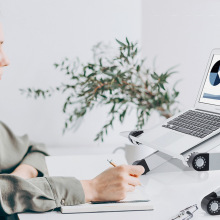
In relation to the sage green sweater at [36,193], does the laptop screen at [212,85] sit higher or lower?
higher

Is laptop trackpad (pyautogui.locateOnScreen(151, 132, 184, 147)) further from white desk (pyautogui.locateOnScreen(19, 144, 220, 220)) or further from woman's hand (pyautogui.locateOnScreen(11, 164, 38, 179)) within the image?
woman's hand (pyautogui.locateOnScreen(11, 164, 38, 179))

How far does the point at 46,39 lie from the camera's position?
242 cm

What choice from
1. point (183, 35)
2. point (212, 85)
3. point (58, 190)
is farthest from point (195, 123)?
point (183, 35)

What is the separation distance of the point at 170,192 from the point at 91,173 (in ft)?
0.88

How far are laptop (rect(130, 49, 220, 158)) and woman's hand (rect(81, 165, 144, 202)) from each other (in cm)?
13

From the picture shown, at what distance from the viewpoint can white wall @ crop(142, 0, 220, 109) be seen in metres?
2.38

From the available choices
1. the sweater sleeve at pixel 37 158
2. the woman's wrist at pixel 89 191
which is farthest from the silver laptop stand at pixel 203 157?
the sweater sleeve at pixel 37 158

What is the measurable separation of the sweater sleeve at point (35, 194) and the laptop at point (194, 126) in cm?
26

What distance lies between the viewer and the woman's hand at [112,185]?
89 centimetres

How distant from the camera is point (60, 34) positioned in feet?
7.96

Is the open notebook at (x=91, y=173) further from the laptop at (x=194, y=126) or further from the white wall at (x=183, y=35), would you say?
the white wall at (x=183, y=35)

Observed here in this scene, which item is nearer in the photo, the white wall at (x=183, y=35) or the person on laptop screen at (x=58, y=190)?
the person on laptop screen at (x=58, y=190)

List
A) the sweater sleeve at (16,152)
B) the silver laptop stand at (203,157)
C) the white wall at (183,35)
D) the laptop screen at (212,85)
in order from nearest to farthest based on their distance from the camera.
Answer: the silver laptop stand at (203,157) < the laptop screen at (212,85) < the sweater sleeve at (16,152) < the white wall at (183,35)

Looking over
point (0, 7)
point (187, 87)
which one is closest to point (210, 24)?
point (187, 87)
